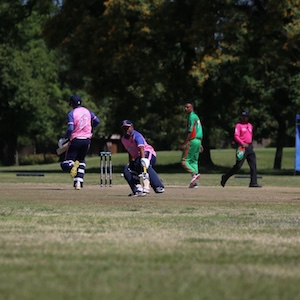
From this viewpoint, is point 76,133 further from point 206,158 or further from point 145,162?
point 206,158

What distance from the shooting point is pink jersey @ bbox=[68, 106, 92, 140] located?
18906 mm

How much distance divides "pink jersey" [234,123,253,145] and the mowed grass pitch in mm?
8064

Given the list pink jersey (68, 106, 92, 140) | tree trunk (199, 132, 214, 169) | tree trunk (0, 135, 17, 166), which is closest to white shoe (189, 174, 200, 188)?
pink jersey (68, 106, 92, 140)

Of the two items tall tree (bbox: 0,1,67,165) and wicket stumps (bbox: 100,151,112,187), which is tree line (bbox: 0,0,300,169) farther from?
tall tree (bbox: 0,1,67,165)

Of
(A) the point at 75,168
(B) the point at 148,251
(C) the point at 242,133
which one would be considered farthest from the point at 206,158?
(B) the point at 148,251

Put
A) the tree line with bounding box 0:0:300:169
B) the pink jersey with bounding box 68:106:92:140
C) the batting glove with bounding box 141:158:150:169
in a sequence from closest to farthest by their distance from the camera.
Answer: the batting glove with bounding box 141:158:150:169 → the pink jersey with bounding box 68:106:92:140 → the tree line with bounding box 0:0:300:169

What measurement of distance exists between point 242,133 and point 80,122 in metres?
5.17

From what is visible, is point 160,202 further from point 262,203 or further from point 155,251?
point 155,251

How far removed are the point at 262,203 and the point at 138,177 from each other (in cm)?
305

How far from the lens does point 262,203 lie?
15.5m

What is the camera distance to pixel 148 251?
8047 millimetres

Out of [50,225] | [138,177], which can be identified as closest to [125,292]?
[50,225]

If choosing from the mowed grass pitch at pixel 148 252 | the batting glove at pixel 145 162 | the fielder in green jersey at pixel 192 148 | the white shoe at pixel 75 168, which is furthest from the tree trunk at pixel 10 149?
the mowed grass pitch at pixel 148 252

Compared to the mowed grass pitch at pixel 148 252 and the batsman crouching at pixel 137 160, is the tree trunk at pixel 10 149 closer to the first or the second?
the batsman crouching at pixel 137 160
